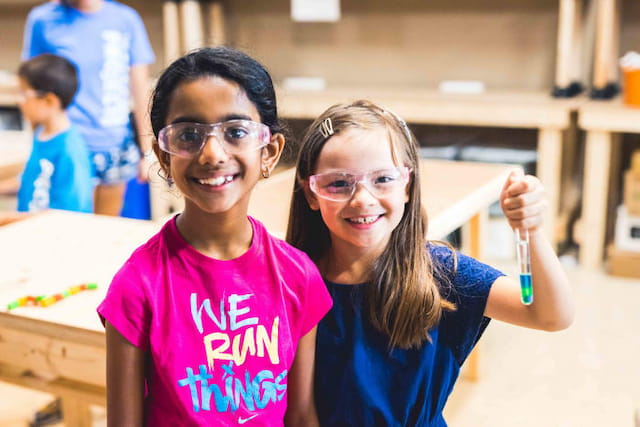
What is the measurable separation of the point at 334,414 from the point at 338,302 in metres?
0.18

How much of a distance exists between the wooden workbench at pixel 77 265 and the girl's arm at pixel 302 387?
0.40 metres

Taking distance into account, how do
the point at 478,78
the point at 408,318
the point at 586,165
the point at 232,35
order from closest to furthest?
the point at 408,318 → the point at 586,165 → the point at 478,78 → the point at 232,35

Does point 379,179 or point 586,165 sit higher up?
point 379,179

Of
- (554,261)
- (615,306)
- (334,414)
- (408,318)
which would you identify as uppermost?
(554,261)

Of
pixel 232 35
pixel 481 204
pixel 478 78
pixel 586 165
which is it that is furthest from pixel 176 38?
pixel 481 204

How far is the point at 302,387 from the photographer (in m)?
1.28

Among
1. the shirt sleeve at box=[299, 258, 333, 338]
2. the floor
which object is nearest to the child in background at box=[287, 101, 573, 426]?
the shirt sleeve at box=[299, 258, 333, 338]

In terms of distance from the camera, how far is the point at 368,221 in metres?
1.29

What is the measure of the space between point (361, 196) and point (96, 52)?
2081mm

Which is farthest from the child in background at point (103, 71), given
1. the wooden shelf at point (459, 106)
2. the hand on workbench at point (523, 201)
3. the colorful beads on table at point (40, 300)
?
the hand on workbench at point (523, 201)

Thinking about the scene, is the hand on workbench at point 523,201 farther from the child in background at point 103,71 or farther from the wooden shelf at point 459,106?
the wooden shelf at point 459,106

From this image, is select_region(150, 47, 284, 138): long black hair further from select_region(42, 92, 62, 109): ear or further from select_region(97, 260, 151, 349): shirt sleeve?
select_region(42, 92, 62, 109): ear

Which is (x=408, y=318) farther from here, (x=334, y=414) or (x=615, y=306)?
(x=615, y=306)

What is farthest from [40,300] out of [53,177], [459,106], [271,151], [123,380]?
[459,106]
